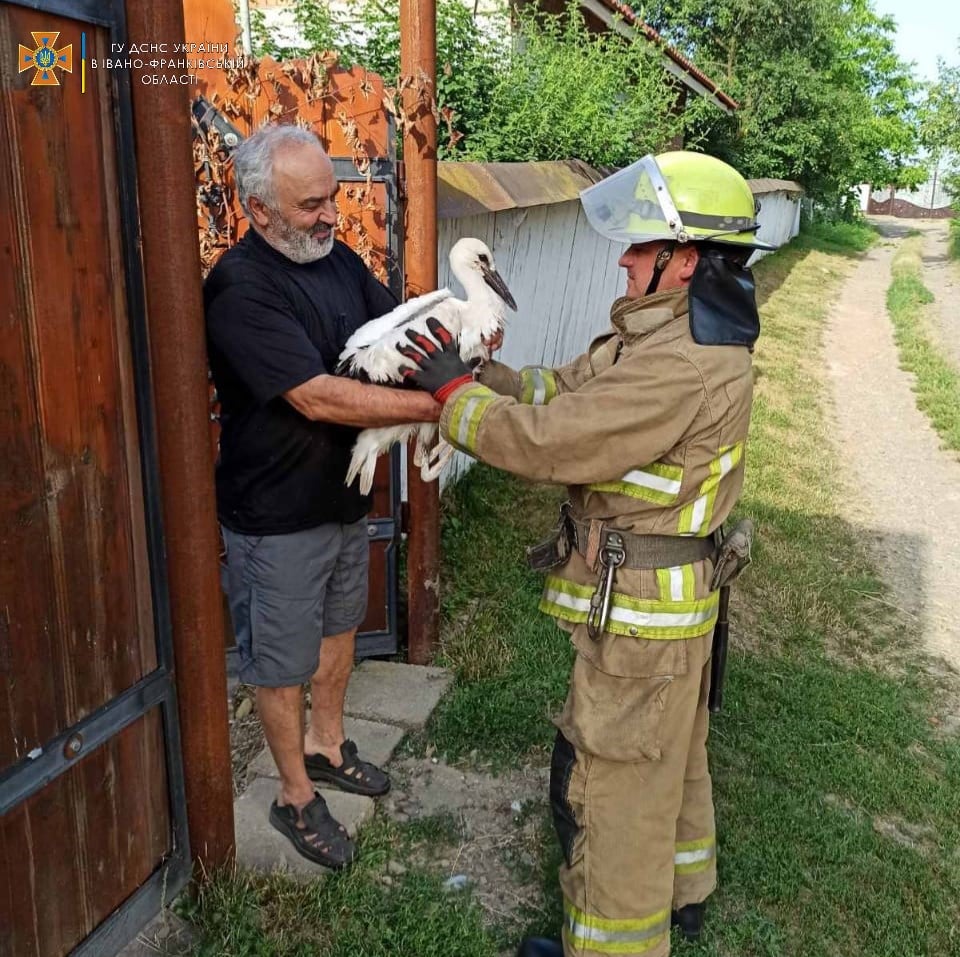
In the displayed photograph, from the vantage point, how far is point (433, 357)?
2586 mm

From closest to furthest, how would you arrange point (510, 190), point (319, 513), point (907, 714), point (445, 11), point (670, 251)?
point (670, 251), point (319, 513), point (907, 714), point (510, 190), point (445, 11)

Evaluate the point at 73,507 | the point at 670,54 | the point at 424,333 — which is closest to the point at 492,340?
the point at 424,333

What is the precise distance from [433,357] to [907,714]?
11.3 ft

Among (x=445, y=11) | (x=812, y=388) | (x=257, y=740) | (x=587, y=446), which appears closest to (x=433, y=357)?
(x=587, y=446)

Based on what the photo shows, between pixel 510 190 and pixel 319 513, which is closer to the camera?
pixel 319 513

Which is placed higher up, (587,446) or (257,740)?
(587,446)

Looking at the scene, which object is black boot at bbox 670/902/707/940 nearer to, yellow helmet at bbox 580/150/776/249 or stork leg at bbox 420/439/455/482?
stork leg at bbox 420/439/455/482

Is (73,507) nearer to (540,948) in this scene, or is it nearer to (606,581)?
(606,581)

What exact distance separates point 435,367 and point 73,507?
101 cm

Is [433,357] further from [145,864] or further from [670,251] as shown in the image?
[145,864]

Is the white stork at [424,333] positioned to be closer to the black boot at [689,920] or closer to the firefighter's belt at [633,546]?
the firefighter's belt at [633,546]

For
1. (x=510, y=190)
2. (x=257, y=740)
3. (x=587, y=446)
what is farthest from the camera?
(x=510, y=190)

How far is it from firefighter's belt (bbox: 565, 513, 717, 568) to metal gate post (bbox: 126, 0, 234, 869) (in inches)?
42.4

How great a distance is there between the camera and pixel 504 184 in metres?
5.96
